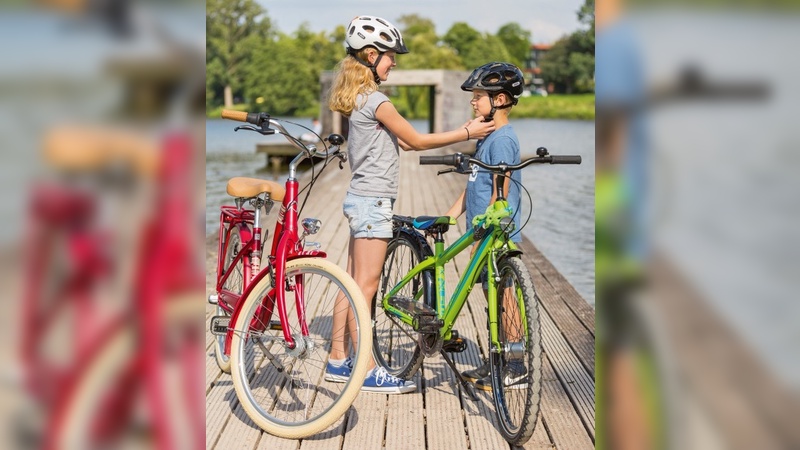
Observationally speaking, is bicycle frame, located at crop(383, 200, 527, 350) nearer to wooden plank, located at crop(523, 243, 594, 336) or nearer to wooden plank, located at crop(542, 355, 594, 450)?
wooden plank, located at crop(542, 355, 594, 450)

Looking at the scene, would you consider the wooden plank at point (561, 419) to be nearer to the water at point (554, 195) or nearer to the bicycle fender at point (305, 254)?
the bicycle fender at point (305, 254)

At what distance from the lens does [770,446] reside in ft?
2.56

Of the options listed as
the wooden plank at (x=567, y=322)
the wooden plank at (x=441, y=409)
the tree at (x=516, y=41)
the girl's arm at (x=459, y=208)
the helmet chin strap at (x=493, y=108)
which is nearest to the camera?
the wooden plank at (x=441, y=409)

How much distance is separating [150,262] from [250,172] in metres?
28.2

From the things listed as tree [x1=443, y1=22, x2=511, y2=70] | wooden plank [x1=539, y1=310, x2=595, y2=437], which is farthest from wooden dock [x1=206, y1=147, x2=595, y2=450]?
tree [x1=443, y1=22, x2=511, y2=70]

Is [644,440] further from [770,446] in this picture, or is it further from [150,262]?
[150,262]

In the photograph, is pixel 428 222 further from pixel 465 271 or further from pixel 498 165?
pixel 498 165

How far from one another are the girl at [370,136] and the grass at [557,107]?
57958 millimetres

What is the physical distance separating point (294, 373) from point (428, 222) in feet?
2.76

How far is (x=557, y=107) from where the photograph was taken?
63.9 meters

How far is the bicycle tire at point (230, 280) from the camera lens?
4348 millimetres

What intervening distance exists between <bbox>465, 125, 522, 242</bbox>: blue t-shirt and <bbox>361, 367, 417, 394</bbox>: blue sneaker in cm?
72

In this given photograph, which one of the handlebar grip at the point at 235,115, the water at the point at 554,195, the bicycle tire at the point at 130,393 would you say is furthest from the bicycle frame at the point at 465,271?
the water at the point at 554,195

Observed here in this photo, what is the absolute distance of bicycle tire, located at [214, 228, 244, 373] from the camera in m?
4.35
